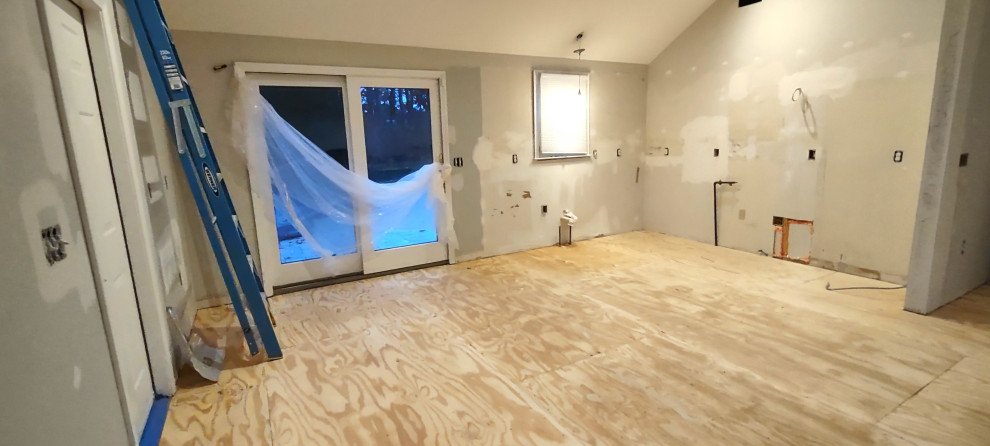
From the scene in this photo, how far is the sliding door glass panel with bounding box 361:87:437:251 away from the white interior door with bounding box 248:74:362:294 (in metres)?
0.20

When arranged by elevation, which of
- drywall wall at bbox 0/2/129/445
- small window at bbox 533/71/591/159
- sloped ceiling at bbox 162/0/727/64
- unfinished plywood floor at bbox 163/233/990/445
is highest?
sloped ceiling at bbox 162/0/727/64

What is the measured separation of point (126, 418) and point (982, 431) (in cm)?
331

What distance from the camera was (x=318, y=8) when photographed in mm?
3305

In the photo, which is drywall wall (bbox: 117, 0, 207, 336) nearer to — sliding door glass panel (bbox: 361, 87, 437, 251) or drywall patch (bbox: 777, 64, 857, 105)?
sliding door glass panel (bbox: 361, 87, 437, 251)

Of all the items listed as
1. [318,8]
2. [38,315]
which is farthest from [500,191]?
[38,315]

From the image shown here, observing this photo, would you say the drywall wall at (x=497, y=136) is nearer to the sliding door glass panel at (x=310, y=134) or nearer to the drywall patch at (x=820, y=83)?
the sliding door glass panel at (x=310, y=134)

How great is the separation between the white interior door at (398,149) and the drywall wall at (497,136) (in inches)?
6.5

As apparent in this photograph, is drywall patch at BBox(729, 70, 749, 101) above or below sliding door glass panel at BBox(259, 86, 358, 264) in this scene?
above

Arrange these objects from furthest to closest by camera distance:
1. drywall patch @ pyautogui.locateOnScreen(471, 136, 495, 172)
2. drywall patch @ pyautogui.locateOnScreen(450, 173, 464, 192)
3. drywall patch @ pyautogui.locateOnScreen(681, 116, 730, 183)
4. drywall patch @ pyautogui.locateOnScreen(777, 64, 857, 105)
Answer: drywall patch @ pyautogui.locateOnScreen(681, 116, 730, 183), drywall patch @ pyautogui.locateOnScreen(471, 136, 495, 172), drywall patch @ pyautogui.locateOnScreen(450, 173, 464, 192), drywall patch @ pyautogui.locateOnScreen(777, 64, 857, 105)

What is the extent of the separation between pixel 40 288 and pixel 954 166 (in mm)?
4397

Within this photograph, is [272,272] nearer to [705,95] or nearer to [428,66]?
[428,66]

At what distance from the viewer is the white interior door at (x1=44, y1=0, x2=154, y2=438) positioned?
5.00ft

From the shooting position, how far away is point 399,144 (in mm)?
4074

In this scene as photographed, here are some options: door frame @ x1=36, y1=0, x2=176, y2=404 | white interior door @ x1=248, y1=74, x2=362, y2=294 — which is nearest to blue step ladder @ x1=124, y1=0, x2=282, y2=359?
door frame @ x1=36, y1=0, x2=176, y2=404
